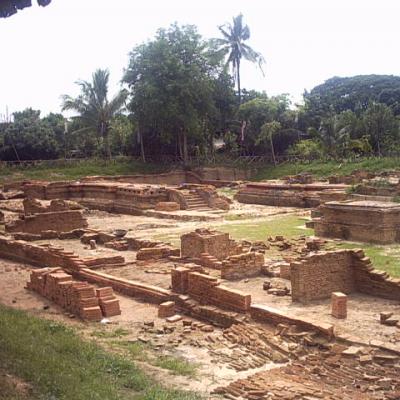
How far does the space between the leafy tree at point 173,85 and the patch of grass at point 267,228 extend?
1649cm

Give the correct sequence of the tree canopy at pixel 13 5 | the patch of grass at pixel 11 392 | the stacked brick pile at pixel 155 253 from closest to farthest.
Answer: the patch of grass at pixel 11 392, the tree canopy at pixel 13 5, the stacked brick pile at pixel 155 253

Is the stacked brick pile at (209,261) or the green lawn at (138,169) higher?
the green lawn at (138,169)

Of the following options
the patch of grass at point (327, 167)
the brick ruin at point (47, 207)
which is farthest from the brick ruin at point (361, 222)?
the patch of grass at point (327, 167)

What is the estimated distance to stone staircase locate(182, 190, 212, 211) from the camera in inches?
1001

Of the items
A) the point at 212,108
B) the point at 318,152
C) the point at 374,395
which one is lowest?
the point at 374,395

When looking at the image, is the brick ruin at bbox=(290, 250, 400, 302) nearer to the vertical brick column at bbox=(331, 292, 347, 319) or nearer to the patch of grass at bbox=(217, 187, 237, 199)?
the vertical brick column at bbox=(331, 292, 347, 319)

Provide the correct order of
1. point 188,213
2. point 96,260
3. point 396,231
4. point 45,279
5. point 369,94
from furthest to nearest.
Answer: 1. point 369,94
2. point 188,213
3. point 396,231
4. point 96,260
5. point 45,279

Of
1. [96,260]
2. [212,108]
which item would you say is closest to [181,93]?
[212,108]

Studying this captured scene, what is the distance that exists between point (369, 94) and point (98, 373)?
156ft

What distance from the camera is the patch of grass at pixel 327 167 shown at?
30703mm

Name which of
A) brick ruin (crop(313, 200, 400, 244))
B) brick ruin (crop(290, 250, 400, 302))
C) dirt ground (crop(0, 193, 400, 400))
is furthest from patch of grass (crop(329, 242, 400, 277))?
dirt ground (crop(0, 193, 400, 400))

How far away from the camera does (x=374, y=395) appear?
6.38 meters

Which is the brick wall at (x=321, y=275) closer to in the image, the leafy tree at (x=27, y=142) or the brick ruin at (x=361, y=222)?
the brick ruin at (x=361, y=222)

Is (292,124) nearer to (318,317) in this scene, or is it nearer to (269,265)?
(269,265)
